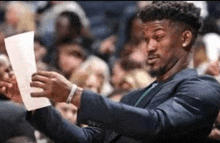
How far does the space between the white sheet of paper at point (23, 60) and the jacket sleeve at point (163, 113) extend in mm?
227

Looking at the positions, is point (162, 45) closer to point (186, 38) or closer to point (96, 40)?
point (186, 38)

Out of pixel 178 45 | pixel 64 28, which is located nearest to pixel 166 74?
pixel 178 45

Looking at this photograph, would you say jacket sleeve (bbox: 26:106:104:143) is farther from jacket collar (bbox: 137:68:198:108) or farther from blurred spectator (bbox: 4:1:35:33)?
blurred spectator (bbox: 4:1:35:33)

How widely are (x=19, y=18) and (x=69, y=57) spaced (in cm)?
96

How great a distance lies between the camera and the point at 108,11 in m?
5.56

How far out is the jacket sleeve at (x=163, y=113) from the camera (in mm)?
2025

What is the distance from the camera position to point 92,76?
13.5 feet

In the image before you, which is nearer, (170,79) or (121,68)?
(170,79)

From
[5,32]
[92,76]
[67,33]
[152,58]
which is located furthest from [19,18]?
[152,58]

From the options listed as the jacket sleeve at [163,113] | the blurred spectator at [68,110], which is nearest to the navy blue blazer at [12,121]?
the jacket sleeve at [163,113]

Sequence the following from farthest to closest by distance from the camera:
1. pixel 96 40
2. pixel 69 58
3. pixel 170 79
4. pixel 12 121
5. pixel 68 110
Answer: pixel 96 40
pixel 69 58
pixel 68 110
pixel 12 121
pixel 170 79

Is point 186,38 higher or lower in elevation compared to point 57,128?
higher

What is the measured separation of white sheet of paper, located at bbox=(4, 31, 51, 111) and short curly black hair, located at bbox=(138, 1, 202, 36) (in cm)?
75

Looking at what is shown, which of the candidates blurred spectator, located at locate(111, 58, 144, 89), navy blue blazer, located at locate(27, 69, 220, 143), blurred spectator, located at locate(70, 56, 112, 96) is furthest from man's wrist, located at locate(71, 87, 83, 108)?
blurred spectator, located at locate(111, 58, 144, 89)
